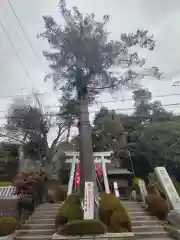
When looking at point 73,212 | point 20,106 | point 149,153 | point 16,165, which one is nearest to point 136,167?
point 149,153

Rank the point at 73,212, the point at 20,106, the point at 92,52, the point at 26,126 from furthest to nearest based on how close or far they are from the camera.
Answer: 1. the point at 26,126
2. the point at 20,106
3. the point at 92,52
4. the point at 73,212

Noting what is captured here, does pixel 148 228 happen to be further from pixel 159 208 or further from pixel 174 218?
pixel 159 208

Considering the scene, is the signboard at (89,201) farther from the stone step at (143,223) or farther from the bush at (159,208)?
the bush at (159,208)

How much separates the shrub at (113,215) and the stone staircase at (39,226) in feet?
6.45

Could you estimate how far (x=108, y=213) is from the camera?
34.5 ft

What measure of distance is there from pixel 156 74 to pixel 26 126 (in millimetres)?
12866

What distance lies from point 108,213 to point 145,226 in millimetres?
1792

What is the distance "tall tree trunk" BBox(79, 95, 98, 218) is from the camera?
11.7m

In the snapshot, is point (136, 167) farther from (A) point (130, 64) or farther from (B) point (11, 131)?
(A) point (130, 64)

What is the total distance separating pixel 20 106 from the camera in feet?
71.3

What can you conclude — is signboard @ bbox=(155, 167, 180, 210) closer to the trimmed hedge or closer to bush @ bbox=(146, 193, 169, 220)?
bush @ bbox=(146, 193, 169, 220)

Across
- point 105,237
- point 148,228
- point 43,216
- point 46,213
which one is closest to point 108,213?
point 105,237

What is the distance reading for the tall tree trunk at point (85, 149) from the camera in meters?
11.7

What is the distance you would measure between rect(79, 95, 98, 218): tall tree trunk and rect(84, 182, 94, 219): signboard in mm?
942
